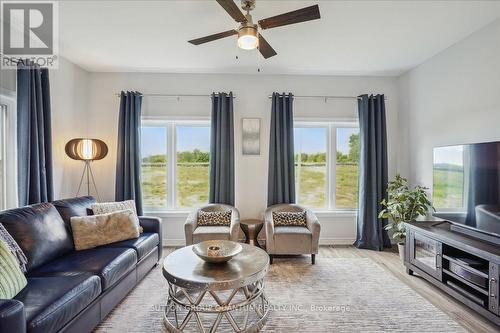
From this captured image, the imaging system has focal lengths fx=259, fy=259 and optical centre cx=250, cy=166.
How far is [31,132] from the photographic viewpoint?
2.83m

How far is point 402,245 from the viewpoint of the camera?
140 inches

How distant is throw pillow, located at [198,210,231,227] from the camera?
3777 mm

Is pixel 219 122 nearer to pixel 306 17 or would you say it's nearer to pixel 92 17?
pixel 92 17

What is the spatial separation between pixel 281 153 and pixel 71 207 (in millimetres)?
2869

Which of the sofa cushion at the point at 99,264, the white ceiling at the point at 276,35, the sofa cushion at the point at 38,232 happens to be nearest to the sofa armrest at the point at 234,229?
the sofa cushion at the point at 99,264

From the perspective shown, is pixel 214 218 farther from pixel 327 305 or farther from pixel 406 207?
pixel 406 207

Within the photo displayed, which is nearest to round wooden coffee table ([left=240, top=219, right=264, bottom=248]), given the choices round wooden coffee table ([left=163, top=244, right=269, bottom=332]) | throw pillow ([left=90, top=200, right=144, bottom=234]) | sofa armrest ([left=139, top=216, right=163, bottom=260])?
sofa armrest ([left=139, top=216, right=163, bottom=260])

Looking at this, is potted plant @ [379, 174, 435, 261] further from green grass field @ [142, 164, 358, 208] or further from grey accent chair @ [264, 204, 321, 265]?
grey accent chair @ [264, 204, 321, 265]

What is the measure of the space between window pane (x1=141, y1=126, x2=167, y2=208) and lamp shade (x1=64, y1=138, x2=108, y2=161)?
2.62ft

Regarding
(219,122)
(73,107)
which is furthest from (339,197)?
(73,107)

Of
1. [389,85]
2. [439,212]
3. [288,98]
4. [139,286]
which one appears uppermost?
[389,85]

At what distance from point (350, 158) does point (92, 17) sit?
4015mm

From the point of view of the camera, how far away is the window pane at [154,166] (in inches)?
171

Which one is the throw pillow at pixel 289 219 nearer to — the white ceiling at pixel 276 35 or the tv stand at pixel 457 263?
the tv stand at pixel 457 263
